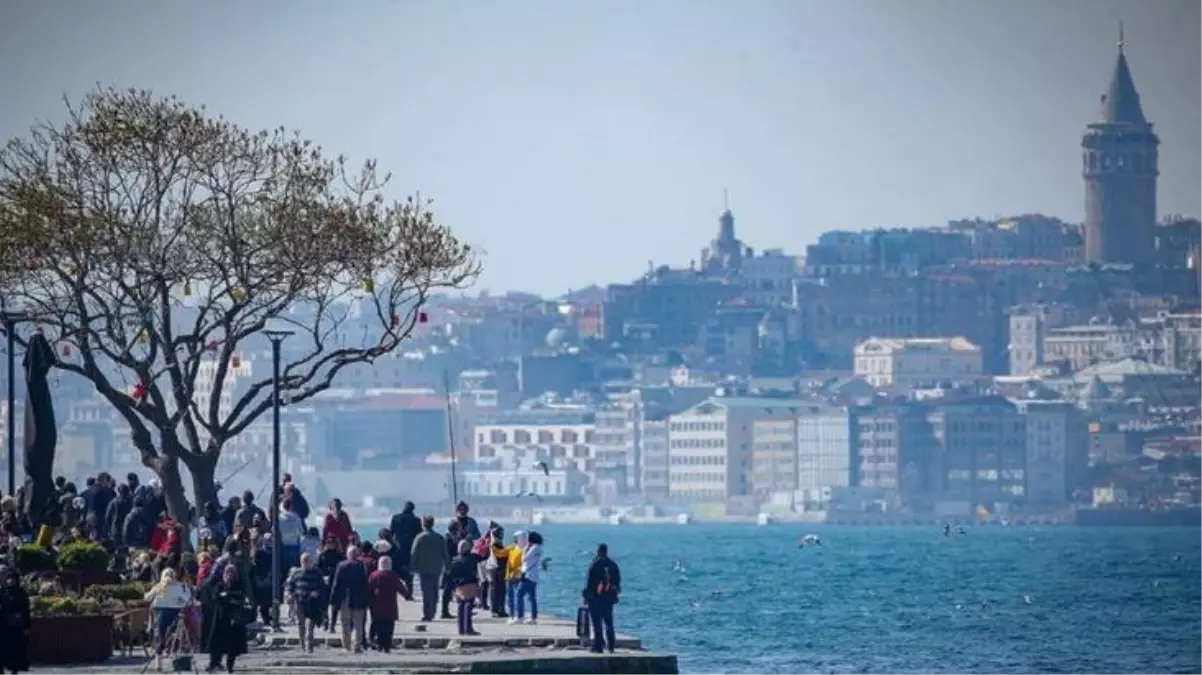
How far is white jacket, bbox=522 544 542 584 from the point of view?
33719 millimetres

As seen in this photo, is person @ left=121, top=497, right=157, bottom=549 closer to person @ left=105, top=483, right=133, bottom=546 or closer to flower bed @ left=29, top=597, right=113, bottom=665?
person @ left=105, top=483, right=133, bottom=546

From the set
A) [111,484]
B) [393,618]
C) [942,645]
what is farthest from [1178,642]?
[393,618]

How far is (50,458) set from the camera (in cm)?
3506

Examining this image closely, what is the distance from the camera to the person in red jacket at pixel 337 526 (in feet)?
109

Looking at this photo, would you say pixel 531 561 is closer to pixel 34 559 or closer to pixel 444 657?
pixel 444 657

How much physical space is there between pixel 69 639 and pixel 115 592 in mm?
1473

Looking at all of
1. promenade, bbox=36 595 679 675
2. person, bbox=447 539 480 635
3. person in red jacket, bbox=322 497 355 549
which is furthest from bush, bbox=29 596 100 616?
person in red jacket, bbox=322 497 355 549

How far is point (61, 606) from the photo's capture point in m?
28.8

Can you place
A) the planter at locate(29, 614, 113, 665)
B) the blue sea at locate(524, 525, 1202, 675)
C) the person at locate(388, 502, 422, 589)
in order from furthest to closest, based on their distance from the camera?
the blue sea at locate(524, 525, 1202, 675)
the person at locate(388, 502, 422, 589)
the planter at locate(29, 614, 113, 665)

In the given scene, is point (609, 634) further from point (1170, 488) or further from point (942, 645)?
point (1170, 488)

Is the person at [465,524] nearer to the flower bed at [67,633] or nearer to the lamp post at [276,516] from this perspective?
the lamp post at [276,516]

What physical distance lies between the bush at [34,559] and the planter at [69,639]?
1.81 m

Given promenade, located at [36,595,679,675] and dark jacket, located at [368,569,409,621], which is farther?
dark jacket, located at [368,569,409,621]

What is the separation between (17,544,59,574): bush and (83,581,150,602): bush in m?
0.64
